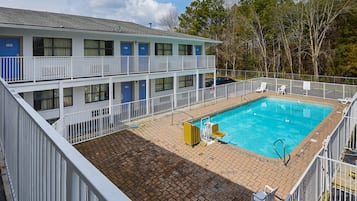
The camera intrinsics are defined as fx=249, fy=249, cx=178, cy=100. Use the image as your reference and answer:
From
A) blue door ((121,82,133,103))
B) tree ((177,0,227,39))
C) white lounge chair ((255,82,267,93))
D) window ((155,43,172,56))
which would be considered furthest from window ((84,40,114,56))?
tree ((177,0,227,39))

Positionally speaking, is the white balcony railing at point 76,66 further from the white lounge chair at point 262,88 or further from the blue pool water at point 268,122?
the white lounge chair at point 262,88

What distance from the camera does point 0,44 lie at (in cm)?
1149

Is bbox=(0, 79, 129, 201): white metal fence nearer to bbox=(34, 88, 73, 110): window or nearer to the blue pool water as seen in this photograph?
bbox=(34, 88, 73, 110): window

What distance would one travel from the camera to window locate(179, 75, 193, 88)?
21.8 metres

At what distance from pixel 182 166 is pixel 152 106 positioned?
6.66m

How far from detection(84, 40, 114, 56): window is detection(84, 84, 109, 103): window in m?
1.99

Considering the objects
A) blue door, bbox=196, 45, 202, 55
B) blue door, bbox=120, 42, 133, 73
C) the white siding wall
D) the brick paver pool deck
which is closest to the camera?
the brick paver pool deck

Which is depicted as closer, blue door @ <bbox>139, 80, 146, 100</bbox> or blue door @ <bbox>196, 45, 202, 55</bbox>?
blue door @ <bbox>139, 80, 146, 100</bbox>

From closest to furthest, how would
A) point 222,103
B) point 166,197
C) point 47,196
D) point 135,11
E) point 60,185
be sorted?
point 60,185, point 47,196, point 166,197, point 222,103, point 135,11

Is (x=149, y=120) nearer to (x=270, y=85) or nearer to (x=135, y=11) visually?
(x=270, y=85)

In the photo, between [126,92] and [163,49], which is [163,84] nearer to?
[163,49]

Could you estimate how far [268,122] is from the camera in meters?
17.0

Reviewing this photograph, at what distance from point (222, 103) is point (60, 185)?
18269 mm

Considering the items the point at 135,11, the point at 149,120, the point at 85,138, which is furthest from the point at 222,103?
the point at 135,11
